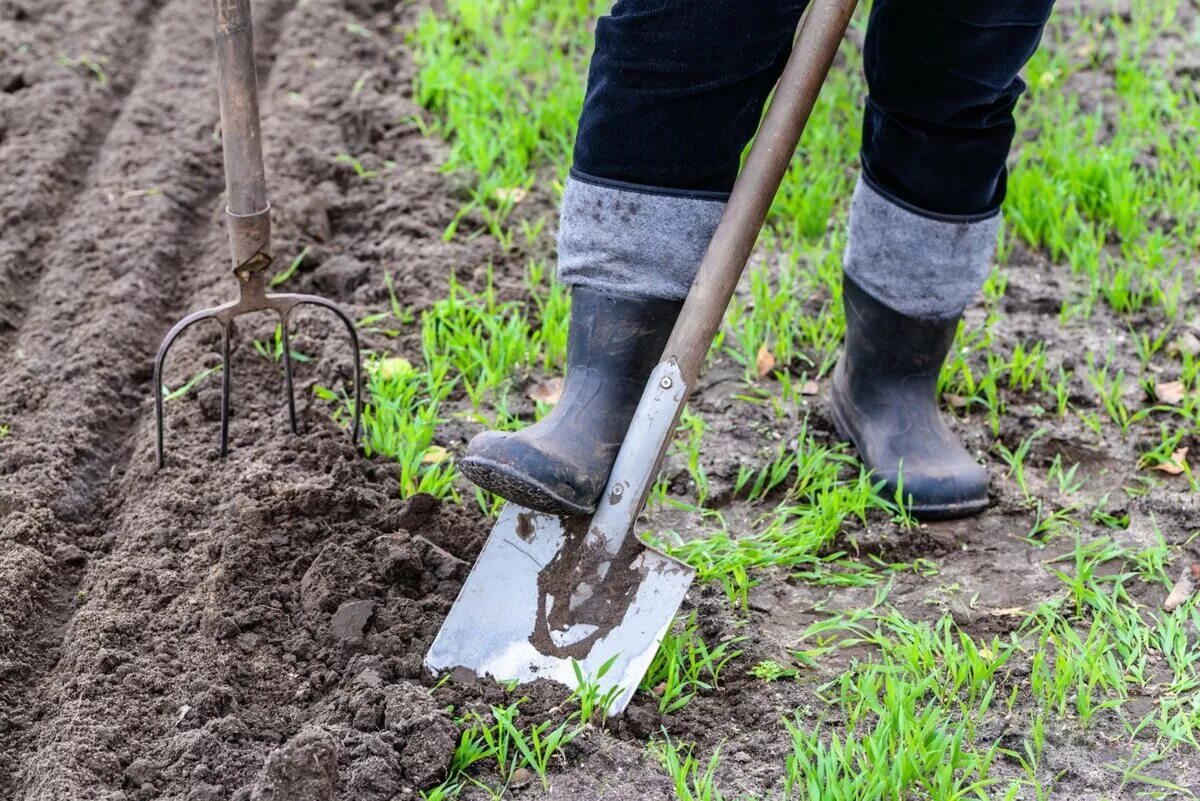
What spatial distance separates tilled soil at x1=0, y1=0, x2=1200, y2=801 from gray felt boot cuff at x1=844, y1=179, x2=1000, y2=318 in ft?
1.39

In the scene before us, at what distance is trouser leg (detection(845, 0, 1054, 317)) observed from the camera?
85.4 inches

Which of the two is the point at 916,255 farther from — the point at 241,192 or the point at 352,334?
the point at 241,192

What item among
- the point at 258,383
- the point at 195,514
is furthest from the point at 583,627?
the point at 258,383

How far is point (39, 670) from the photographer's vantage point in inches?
83.3

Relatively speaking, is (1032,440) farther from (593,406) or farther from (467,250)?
(467,250)

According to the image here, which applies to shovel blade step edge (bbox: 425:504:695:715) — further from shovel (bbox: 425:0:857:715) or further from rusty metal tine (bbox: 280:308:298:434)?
rusty metal tine (bbox: 280:308:298:434)

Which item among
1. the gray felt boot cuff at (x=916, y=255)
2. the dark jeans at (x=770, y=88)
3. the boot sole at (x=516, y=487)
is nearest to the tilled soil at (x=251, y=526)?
the boot sole at (x=516, y=487)

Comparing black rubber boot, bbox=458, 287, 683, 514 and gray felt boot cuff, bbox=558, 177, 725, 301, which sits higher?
gray felt boot cuff, bbox=558, 177, 725, 301

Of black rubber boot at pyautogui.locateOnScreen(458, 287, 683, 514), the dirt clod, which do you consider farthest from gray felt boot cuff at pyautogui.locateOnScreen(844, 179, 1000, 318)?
the dirt clod

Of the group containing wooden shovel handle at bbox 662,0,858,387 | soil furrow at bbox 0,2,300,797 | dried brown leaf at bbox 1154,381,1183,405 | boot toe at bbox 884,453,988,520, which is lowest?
soil furrow at bbox 0,2,300,797

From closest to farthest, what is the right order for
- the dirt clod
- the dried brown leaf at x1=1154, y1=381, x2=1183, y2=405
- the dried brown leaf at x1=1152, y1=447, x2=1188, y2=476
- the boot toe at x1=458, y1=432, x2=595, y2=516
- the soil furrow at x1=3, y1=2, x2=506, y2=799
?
the dirt clod → the soil furrow at x1=3, y1=2, x2=506, y2=799 → the boot toe at x1=458, y1=432, x2=595, y2=516 → the dried brown leaf at x1=1152, y1=447, x2=1188, y2=476 → the dried brown leaf at x1=1154, y1=381, x2=1183, y2=405

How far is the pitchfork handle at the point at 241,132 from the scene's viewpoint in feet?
6.92

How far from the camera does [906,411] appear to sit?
266 centimetres

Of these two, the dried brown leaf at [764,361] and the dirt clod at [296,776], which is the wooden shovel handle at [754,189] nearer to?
the dirt clod at [296,776]
